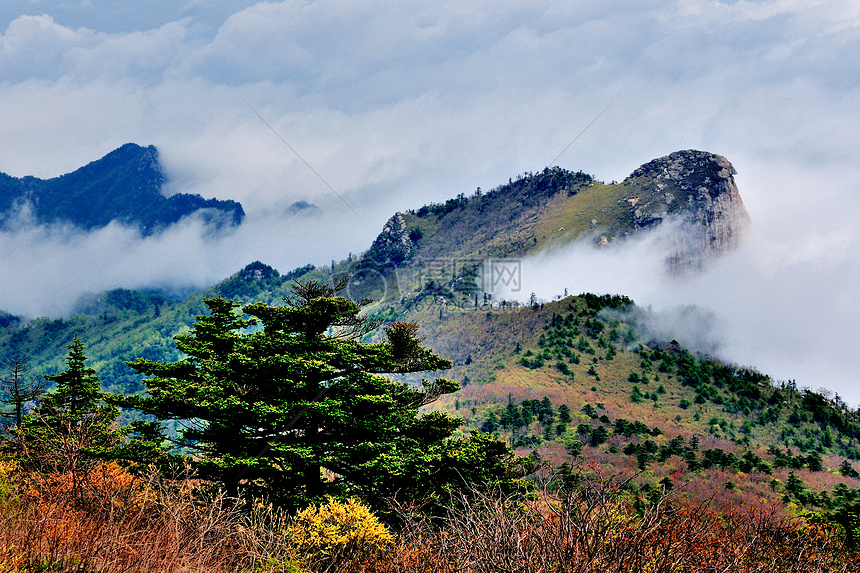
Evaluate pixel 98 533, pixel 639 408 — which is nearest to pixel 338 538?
pixel 98 533

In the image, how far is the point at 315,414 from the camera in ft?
65.6

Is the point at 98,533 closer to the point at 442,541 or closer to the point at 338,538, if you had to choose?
the point at 442,541

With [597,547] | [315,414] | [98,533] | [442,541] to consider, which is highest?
[597,547]

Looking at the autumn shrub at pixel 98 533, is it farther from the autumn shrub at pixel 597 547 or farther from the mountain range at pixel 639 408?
the mountain range at pixel 639 408

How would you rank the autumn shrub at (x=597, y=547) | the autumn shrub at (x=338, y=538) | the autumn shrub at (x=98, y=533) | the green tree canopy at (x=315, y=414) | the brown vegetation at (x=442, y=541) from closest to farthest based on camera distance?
1. the autumn shrub at (x=597, y=547)
2. the brown vegetation at (x=442, y=541)
3. the autumn shrub at (x=98, y=533)
4. the autumn shrub at (x=338, y=538)
5. the green tree canopy at (x=315, y=414)

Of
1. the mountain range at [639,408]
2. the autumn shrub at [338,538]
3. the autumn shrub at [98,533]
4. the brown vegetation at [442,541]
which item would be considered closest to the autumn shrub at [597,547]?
the brown vegetation at [442,541]

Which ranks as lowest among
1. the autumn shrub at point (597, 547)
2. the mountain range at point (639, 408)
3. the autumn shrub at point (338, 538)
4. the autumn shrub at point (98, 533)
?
the mountain range at point (639, 408)

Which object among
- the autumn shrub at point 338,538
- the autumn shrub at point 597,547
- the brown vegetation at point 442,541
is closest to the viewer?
the autumn shrub at point 597,547

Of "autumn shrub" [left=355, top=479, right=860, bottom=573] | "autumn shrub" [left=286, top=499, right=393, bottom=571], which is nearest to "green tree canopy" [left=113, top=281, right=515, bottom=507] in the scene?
"autumn shrub" [left=286, top=499, right=393, bottom=571]

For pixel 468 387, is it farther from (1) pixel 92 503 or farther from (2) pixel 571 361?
(1) pixel 92 503

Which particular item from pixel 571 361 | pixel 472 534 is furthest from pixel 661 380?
pixel 472 534

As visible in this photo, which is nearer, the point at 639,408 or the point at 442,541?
the point at 442,541

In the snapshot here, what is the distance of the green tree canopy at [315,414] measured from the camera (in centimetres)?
1944

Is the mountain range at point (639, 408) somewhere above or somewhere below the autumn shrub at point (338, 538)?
below
